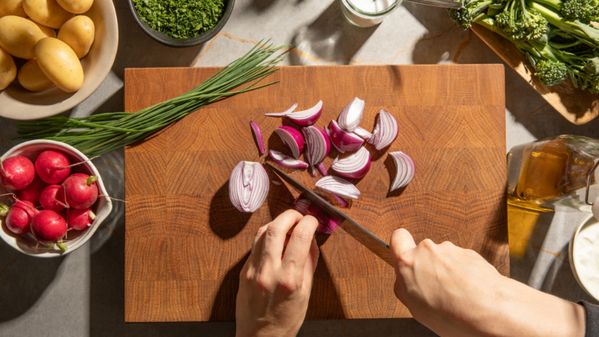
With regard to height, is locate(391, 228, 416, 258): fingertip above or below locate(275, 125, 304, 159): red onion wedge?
below

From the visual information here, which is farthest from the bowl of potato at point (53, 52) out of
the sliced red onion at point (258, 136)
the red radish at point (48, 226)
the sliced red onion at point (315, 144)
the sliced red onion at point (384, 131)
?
the sliced red onion at point (384, 131)

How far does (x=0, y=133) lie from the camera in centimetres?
128

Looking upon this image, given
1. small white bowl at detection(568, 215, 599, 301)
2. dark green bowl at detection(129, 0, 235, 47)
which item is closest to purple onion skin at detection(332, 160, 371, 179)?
dark green bowl at detection(129, 0, 235, 47)

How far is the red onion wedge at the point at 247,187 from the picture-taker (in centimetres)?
111

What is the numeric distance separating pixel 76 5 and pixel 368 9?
63cm

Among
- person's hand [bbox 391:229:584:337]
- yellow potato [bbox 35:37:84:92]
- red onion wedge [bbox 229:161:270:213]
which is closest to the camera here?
person's hand [bbox 391:229:584:337]

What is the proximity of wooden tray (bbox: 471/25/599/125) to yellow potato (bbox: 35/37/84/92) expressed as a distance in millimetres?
894

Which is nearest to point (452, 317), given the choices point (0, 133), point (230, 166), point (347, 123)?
point (347, 123)

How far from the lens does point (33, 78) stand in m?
1.06

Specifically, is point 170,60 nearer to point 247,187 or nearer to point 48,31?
point 48,31

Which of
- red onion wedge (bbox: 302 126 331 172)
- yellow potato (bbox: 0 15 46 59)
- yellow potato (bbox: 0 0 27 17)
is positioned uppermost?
yellow potato (bbox: 0 0 27 17)

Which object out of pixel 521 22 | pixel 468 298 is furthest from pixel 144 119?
pixel 521 22

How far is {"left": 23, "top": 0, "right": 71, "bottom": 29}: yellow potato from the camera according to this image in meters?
1.04

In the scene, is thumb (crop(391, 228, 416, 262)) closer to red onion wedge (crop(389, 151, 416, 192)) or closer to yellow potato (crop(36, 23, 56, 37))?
red onion wedge (crop(389, 151, 416, 192))
